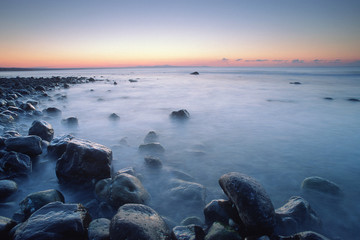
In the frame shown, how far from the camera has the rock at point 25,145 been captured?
349cm

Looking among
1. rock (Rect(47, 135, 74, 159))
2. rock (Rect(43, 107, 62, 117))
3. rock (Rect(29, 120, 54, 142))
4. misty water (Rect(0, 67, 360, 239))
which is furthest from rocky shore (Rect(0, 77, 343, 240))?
rock (Rect(43, 107, 62, 117))

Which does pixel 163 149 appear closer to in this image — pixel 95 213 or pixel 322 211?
pixel 95 213

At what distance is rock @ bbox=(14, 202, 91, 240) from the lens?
5.44 feet

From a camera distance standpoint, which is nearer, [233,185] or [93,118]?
[233,185]

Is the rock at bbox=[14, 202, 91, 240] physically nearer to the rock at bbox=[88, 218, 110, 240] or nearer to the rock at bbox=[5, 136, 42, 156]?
the rock at bbox=[88, 218, 110, 240]

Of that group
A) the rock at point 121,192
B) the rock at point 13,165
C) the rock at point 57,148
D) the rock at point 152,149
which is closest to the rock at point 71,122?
the rock at point 57,148

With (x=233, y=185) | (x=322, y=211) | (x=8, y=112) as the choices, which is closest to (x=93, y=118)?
(x=8, y=112)

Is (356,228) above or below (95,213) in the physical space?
below

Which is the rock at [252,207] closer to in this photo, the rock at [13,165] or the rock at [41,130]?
the rock at [13,165]

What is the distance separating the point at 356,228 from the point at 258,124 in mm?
4562

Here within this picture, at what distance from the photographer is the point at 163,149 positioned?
4312 mm

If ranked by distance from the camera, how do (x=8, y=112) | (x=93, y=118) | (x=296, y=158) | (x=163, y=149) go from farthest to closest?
(x=93, y=118) → (x=8, y=112) → (x=163, y=149) → (x=296, y=158)

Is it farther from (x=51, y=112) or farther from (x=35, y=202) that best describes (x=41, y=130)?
(x=51, y=112)

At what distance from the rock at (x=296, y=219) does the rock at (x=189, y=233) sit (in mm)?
862
